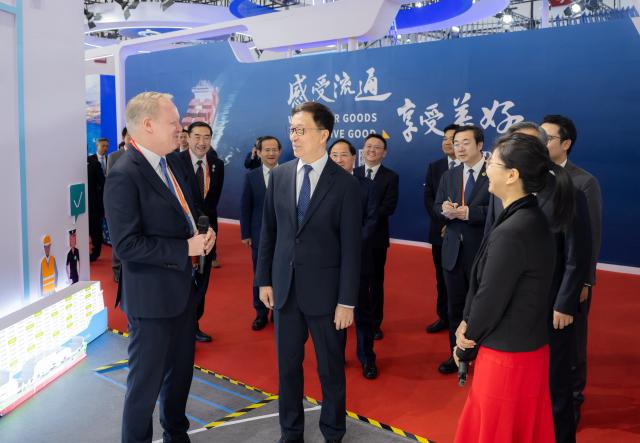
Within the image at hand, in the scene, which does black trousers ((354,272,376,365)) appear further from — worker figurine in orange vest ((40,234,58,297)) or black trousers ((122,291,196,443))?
worker figurine in orange vest ((40,234,58,297))

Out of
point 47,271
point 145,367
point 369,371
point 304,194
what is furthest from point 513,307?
point 47,271

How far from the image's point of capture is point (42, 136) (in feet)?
12.5

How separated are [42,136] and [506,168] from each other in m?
3.04

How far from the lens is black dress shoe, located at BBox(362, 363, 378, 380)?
3699 millimetres

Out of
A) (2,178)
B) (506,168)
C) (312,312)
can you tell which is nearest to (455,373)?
(312,312)

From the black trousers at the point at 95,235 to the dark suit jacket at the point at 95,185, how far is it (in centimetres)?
5

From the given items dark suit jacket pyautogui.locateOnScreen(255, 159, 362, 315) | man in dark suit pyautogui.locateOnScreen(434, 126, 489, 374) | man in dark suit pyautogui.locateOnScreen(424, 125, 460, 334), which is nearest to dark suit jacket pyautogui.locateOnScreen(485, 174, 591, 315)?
dark suit jacket pyautogui.locateOnScreen(255, 159, 362, 315)

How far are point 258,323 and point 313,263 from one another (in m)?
2.14

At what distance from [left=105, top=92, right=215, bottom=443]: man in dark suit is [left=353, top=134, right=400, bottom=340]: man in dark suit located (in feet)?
5.83

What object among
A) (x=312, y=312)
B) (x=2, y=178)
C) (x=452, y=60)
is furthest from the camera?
(x=452, y=60)

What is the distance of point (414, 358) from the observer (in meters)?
4.06

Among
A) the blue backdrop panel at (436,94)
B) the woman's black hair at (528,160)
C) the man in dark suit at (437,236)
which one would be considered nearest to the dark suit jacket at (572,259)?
the woman's black hair at (528,160)

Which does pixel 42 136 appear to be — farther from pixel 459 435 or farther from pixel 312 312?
pixel 459 435

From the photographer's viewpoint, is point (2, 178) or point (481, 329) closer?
point (481, 329)
